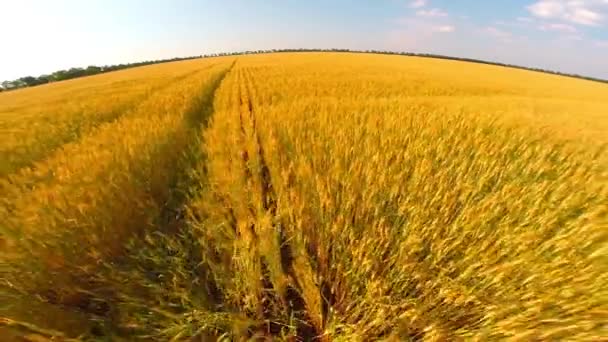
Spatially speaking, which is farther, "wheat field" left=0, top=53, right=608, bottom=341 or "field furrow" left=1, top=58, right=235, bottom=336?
"field furrow" left=1, top=58, right=235, bottom=336

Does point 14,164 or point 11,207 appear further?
point 14,164

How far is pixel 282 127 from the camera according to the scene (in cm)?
397

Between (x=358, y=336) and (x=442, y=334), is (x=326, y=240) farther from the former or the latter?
(x=442, y=334)

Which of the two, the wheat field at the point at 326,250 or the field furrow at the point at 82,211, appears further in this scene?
the field furrow at the point at 82,211

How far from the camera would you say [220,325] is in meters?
1.63

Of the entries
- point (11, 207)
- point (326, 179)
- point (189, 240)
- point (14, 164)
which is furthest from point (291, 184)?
point (14, 164)

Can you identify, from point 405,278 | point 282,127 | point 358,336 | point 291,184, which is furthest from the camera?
point 282,127

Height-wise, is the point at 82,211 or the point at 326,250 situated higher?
the point at 82,211

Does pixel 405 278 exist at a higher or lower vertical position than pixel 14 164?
lower

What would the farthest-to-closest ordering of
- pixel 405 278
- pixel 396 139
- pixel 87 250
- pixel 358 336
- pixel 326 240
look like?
1. pixel 396 139
2. pixel 87 250
3. pixel 326 240
4. pixel 405 278
5. pixel 358 336

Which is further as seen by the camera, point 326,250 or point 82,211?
point 82,211

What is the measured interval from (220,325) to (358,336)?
614mm

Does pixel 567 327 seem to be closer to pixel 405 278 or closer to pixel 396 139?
pixel 405 278

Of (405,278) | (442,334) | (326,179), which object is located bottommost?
(442,334)
